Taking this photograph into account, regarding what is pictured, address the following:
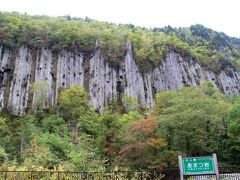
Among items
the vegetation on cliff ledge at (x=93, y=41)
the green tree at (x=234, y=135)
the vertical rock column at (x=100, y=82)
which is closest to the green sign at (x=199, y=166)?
the green tree at (x=234, y=135)

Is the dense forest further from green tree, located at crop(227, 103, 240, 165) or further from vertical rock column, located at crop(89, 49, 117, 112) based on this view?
vertical rock column, located at crop(89, 49, 117, 112)

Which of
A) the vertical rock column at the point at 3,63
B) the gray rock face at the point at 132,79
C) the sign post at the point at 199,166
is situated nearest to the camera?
the sign post at the point at 199,166

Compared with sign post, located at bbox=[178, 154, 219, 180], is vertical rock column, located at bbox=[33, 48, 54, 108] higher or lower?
higher

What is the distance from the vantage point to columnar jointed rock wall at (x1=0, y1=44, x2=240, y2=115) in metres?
57.1

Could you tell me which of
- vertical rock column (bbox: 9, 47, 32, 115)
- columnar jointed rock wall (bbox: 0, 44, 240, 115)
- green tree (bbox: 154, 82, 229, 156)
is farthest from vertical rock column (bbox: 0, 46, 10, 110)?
green tree (bbox: 154, 82, 229, 156)

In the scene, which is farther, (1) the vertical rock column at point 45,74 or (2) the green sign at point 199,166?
(1) the vertical rock column at point 45,74

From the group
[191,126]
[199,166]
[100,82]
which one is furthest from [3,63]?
[199,166]

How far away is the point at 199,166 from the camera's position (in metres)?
14.9

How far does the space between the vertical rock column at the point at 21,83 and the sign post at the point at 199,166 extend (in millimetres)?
43266

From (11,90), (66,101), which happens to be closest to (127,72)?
(66,101)

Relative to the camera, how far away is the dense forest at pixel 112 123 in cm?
2973

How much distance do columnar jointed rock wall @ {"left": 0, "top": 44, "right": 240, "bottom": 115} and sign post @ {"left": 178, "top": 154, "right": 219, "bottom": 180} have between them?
142 ft

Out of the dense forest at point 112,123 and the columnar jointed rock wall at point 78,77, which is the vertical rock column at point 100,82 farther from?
the dense forest at point 112,123

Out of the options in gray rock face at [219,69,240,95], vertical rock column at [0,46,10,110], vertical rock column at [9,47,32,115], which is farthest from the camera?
gray rock face at [219,69,240,95]
